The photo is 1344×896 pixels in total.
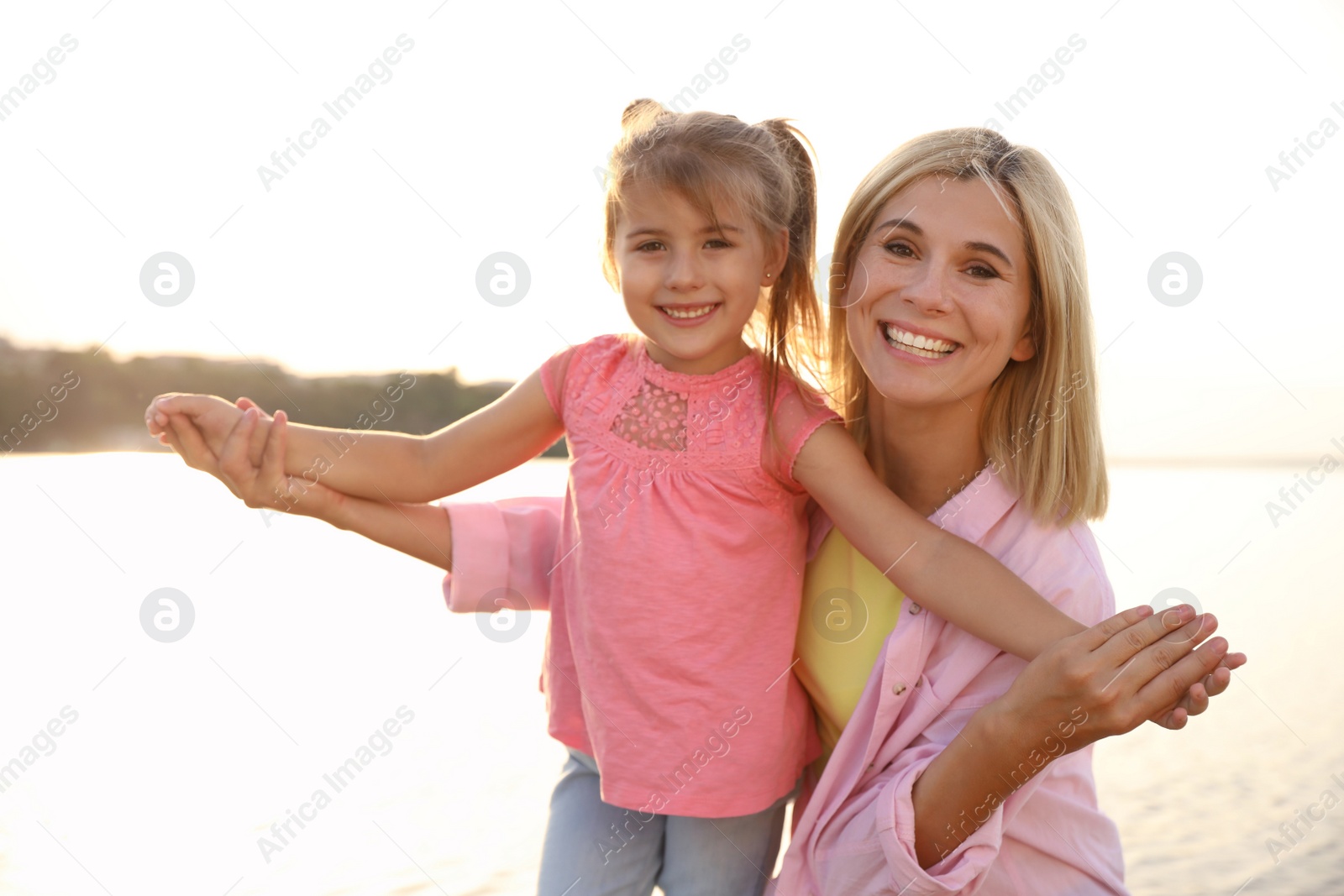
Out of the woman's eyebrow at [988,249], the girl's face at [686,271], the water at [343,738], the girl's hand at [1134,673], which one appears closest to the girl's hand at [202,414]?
the girl's face at [686,271]

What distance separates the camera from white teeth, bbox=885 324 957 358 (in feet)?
7.56

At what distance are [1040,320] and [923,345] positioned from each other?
0.30m

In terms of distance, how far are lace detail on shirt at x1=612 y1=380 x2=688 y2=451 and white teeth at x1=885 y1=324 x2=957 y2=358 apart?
496 mm

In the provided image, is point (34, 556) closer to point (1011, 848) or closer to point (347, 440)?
point (347, 440)

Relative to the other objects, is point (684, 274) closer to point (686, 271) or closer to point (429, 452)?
point (686, 271)

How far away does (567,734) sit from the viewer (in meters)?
2.47

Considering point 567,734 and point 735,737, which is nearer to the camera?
point 735,737

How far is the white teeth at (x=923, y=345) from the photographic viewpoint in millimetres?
A: 2305

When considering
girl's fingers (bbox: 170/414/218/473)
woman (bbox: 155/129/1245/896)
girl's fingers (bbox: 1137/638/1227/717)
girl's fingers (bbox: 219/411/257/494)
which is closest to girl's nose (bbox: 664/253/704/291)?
woman (bbox: 155/129/1245/896)

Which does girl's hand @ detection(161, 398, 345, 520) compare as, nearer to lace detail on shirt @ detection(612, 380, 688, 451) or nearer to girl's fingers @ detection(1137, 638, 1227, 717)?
lace detail on shirt @ detection(612, 380, 688, 451)

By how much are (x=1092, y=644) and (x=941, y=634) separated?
41cm

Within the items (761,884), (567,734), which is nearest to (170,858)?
(567,734)

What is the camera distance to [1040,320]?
7.86 ft

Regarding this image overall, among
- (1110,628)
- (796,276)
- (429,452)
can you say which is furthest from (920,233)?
(429,452)
